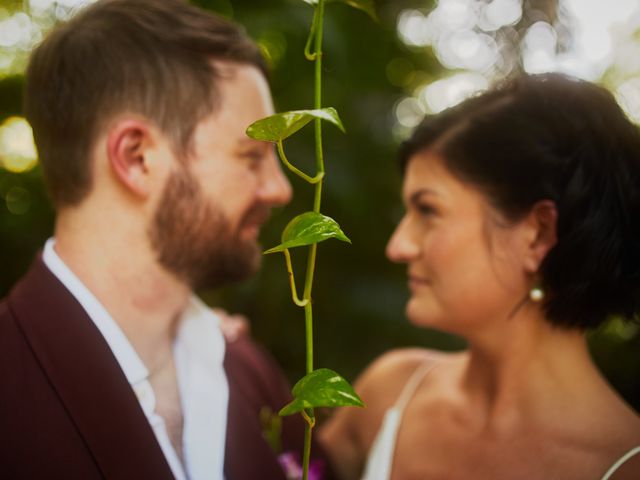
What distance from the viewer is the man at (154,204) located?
50.2 inches

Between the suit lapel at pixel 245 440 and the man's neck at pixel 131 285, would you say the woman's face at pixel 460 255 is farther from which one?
the man's neck at pixel 131 285

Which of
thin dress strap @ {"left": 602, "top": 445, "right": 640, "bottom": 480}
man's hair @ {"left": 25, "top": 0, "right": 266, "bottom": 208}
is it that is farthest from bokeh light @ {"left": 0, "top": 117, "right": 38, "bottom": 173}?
thin dress strap @ {"left": 602, "top": 445, "right": 640, "bottom": 480}

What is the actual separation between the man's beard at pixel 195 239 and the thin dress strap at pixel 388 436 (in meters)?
0.62

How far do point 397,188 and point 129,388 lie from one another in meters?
1.86

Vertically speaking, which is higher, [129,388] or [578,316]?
[578,316]

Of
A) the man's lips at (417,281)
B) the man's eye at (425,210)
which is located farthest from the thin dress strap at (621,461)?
the man's eye at (425,210)

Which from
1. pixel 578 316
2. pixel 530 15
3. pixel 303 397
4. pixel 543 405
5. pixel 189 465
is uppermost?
pixel 530 15

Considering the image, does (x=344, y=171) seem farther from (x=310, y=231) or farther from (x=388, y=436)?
(x=310, y=231)

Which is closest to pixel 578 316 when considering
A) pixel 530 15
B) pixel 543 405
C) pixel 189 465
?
pixel 543 405

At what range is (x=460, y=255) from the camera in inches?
56.5

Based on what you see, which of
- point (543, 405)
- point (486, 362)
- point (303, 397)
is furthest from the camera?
point (486, 362)

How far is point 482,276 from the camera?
1428 millimetres

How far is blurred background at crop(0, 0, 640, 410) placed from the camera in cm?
253

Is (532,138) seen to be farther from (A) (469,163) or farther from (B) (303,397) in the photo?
(B) (303,397)
